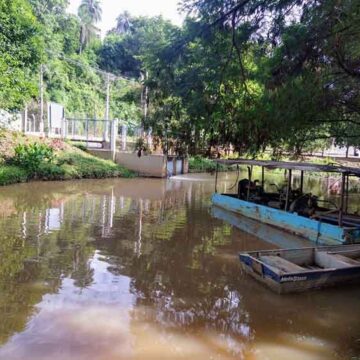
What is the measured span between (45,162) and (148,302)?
19096 millimetres

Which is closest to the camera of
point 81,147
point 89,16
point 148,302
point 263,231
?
point 148,302

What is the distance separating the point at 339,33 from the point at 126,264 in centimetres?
577

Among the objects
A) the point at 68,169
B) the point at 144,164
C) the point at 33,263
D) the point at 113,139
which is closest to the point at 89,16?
the point at 113,139

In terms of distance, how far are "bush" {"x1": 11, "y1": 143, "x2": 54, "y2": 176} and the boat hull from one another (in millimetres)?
10753

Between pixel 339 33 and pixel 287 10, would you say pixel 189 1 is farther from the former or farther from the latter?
pixel 339 33

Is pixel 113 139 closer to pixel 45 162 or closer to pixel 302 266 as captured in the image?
pixel 45 162

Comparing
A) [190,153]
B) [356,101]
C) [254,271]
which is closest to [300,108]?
[356,101]

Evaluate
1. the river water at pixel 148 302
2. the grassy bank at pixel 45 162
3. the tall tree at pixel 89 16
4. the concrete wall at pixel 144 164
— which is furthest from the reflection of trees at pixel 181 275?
the tall tree at pixel 89 16

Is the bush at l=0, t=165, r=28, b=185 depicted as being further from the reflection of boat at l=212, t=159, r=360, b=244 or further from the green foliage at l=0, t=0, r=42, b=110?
the reflection of boat at l=212, t=159, r=360, b=244

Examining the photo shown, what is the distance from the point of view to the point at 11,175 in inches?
842

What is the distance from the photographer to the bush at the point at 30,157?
23297 millimetres

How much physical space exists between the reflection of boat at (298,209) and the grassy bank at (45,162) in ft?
32.4

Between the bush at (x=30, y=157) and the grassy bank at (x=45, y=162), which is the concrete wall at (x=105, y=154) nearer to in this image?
the grassy bank at (x=45, y=162)

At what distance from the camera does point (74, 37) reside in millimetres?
48031
